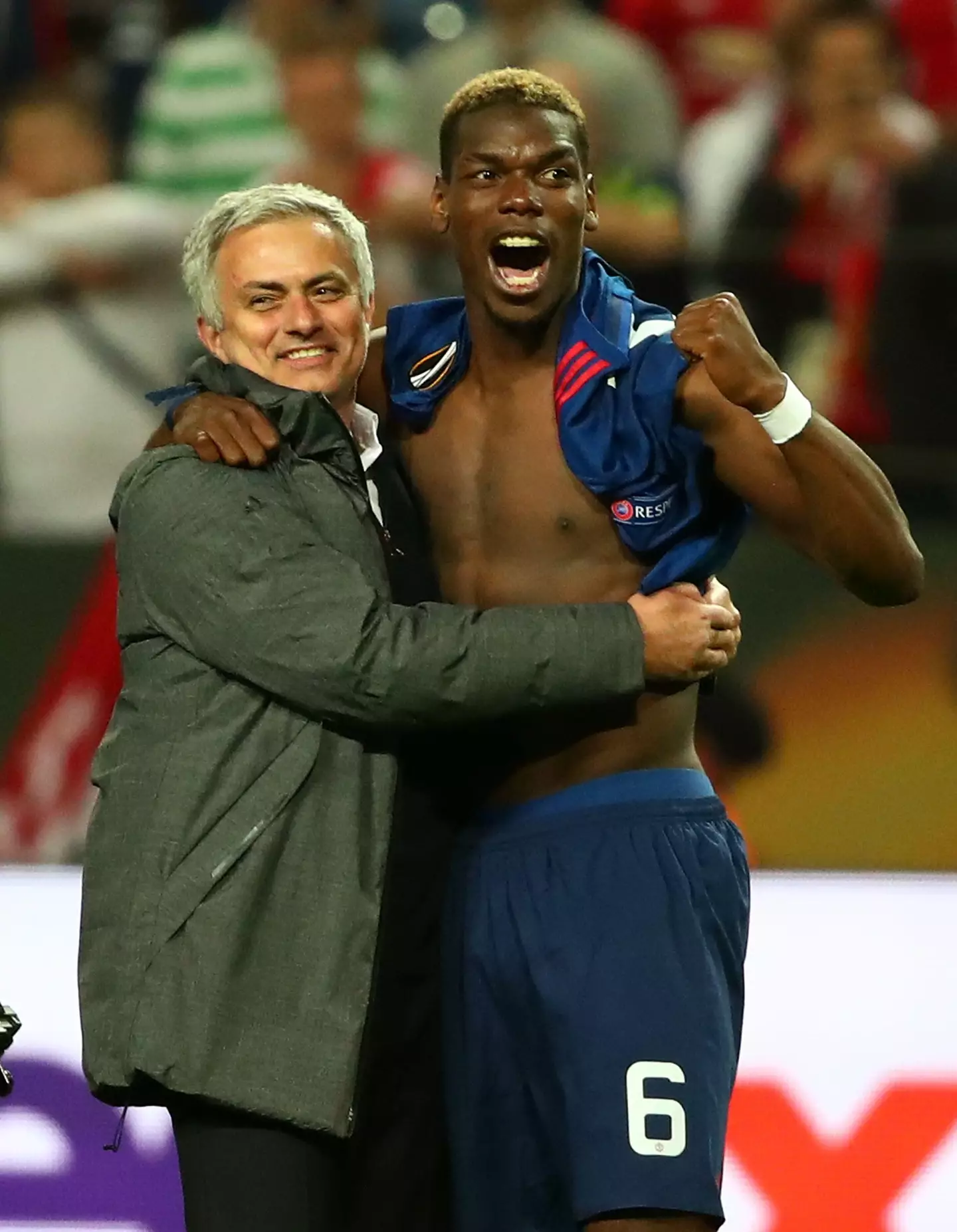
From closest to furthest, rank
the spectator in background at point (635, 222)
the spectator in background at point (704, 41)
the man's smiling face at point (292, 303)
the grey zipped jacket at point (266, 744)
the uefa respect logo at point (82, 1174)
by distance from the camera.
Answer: the grey zipped jacket at point (266, 744)
the man's smiling face at point (292, 303)
the uefa respect logo at point (82, 1174)
the spectator in background at point (635, 222)
the spectator in background at point (704, 41)

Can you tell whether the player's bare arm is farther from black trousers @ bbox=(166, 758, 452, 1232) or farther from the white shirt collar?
black trousers @ bbox=(166, 758, 452, 1232)

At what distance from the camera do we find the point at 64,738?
16.9 feet

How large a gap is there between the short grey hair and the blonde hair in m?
0.15

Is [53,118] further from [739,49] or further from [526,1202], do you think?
[526,1202]

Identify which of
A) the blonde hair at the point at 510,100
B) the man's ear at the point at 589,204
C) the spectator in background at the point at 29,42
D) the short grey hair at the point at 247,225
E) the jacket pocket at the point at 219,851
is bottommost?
the jacket pocket at the point at 219,851

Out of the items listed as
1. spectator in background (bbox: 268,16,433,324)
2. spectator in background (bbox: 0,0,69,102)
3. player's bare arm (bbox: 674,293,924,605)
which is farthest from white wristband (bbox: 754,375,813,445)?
spectator in background (bbox: 0,0,69,102)

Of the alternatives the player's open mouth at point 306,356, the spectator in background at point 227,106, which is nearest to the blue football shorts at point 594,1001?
the player's open mouth at point 306,356

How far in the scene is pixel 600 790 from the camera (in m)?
2.41

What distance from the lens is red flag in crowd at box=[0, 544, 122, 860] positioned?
4969mm

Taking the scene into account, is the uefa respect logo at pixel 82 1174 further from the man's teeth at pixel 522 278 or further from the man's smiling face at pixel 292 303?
the man's teeth at pixel 522 278

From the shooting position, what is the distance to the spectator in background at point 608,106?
535cm

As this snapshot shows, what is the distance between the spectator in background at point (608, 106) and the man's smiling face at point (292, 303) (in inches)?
118

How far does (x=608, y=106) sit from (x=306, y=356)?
3.25 meters

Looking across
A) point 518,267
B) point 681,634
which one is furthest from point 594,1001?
point 518,267
